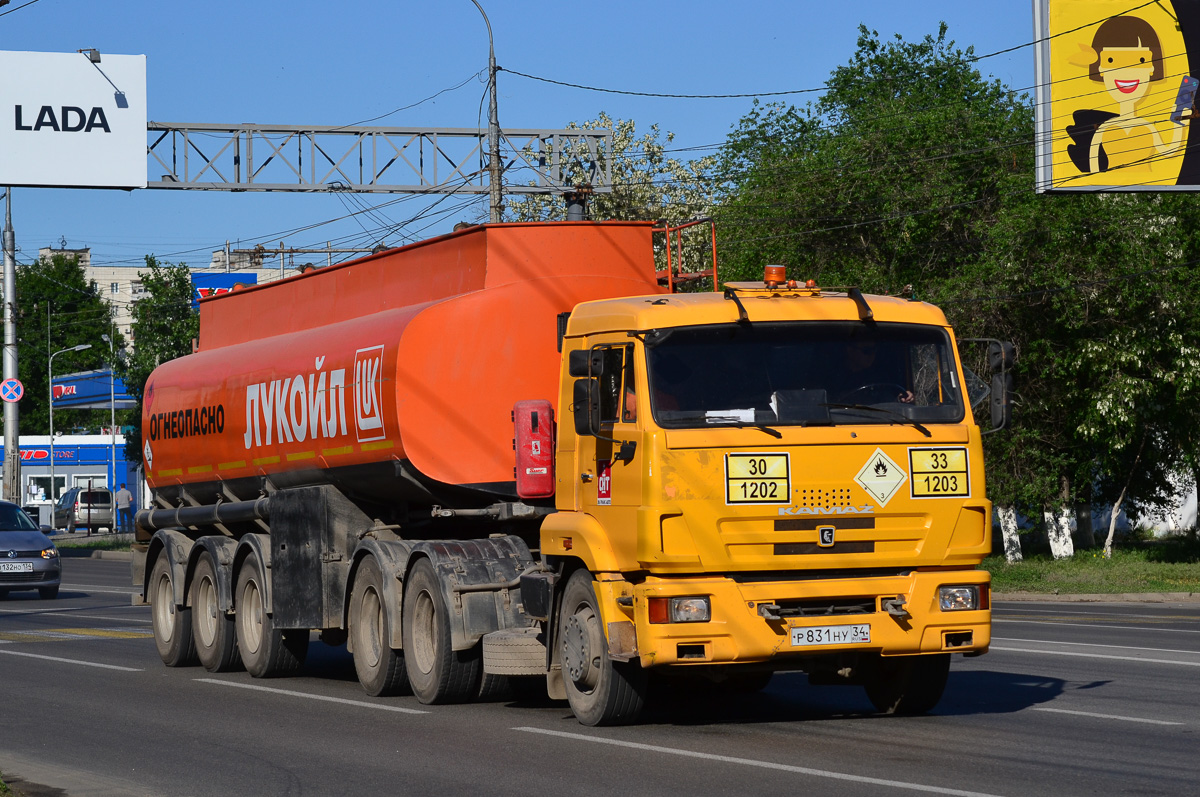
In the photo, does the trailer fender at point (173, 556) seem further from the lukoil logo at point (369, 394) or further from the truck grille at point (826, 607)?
the truck grille at point (826, 607)

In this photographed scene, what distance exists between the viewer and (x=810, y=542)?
404 inches

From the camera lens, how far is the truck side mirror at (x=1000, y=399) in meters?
10.8

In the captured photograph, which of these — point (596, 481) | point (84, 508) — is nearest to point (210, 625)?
point (596, 481)

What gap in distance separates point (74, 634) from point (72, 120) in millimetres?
19463

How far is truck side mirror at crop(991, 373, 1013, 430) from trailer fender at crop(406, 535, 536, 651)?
368cm

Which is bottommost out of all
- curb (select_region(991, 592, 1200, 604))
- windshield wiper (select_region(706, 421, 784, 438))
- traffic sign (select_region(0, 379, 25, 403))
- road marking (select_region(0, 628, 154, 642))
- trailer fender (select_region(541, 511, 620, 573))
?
curb (select_region(991, 592, 1200, 604))

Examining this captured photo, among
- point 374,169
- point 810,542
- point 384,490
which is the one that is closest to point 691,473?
point 810,542

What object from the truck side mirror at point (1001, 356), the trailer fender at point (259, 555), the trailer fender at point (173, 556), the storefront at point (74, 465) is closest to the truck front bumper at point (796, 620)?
the truck side mirror at point (1001, 356)

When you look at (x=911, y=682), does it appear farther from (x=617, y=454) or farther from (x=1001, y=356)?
(x=617, y=454)

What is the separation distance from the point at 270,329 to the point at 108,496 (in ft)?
204

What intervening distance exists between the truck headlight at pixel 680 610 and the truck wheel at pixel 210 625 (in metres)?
7.89

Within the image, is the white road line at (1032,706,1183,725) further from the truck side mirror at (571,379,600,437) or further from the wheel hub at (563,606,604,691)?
the truck side mirror at (571,379,600,437)

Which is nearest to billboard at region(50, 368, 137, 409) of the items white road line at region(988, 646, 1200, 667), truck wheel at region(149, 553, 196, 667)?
truck wheel at region(149, 553, 196, 667)

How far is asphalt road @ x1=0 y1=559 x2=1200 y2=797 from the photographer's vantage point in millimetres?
8883
